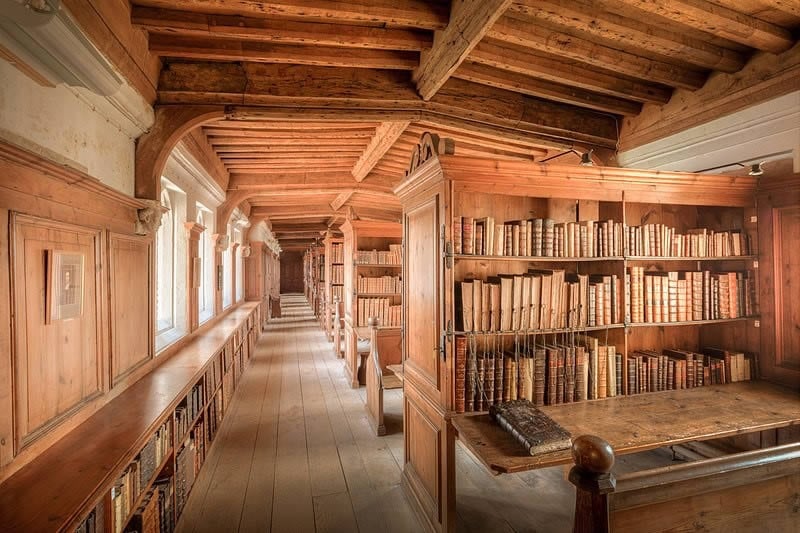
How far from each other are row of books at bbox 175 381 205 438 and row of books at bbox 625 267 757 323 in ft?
10.4

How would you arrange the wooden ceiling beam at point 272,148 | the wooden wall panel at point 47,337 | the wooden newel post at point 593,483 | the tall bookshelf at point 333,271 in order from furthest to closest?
the tall bookshelf at point 333,271, the wooden ceiling beam at point 272,148, the wooden wall panel at point 47,337, the wooden newel post at point 593,483

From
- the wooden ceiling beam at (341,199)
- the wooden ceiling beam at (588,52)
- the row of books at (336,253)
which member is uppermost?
the wooden ceiling beam at (588,52)

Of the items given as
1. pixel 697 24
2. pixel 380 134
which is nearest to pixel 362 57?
pixel 380 134

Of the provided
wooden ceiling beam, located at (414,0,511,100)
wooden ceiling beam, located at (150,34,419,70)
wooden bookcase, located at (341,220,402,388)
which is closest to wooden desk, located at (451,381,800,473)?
wooden ceiling beam, located at (414,0,511,100)

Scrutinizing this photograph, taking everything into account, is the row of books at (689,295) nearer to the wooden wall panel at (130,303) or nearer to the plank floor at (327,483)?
the plank floor at (327,483)

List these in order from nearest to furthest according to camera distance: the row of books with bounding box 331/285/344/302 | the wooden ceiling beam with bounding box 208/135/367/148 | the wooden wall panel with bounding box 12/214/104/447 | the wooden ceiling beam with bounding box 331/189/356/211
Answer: the wooden wall panel with bounding box 12/214/104/447 < the wooden ceiling beam with bounding box 208/135/367/148 < the wooden ceiling beam with bounding box 331/189/356/211 < the row of books with bounding box 331/285/344/302

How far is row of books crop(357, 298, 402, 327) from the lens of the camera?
5.60 m

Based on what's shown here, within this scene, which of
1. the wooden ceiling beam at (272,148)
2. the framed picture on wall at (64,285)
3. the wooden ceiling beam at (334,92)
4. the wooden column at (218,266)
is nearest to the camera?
the framed picture on wall at (64,285)

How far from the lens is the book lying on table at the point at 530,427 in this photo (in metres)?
1.84

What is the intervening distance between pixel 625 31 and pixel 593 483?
2.28 meters

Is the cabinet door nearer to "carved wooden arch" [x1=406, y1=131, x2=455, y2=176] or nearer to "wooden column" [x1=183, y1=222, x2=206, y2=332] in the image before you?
"carved wooden arch" [x1=406, y1=131, x2=455, y2=176]

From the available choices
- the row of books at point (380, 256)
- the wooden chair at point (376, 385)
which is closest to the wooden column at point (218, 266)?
the row of books at point (380, 256)

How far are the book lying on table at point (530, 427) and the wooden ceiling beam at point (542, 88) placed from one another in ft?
6.98

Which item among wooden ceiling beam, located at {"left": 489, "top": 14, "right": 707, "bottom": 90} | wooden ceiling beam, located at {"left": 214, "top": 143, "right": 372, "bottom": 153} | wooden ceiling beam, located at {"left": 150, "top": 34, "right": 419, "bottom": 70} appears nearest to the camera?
wooden ceiling beam, located at {"left": 489, "top": 14, "right": 707, "bottom": 90}
